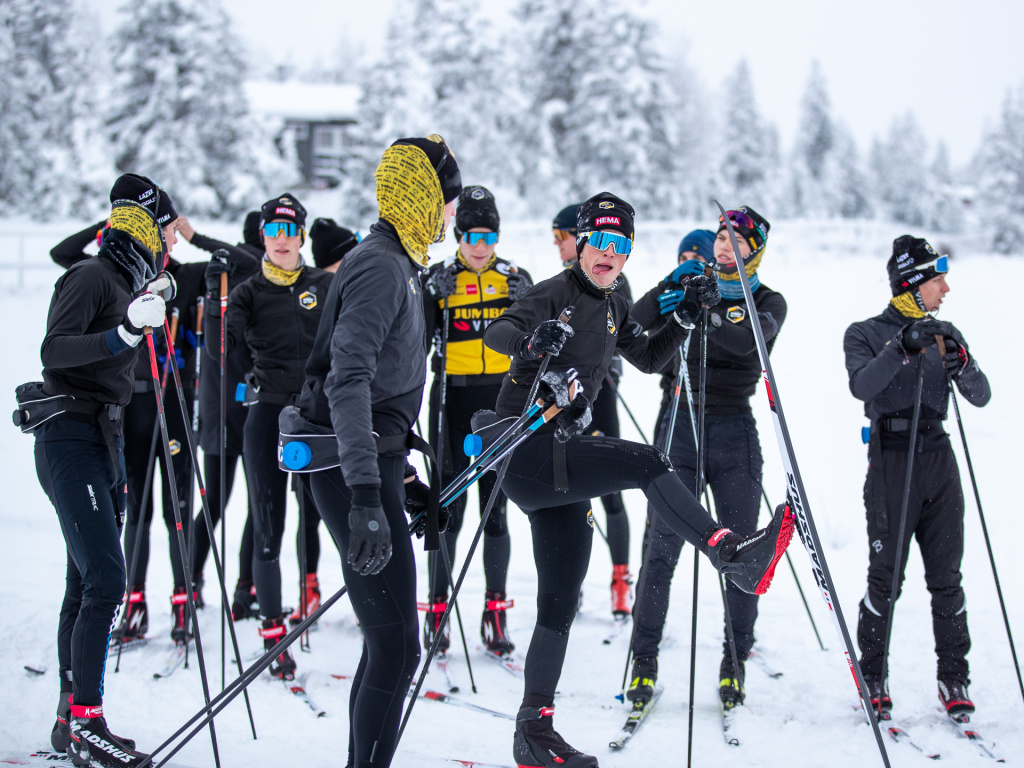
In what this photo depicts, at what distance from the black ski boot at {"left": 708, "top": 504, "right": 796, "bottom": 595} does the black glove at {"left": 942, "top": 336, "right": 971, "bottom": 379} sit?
1.60 meters

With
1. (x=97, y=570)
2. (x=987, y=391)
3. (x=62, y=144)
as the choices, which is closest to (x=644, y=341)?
(x=987, y=391)

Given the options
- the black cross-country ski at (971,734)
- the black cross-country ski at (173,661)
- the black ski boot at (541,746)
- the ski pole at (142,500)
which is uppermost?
the ski pole at (142,500)

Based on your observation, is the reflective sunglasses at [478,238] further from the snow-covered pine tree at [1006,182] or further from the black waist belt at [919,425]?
the snow-covered pine tree at [1006,182]

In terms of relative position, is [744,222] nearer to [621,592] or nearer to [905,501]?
[905,501]

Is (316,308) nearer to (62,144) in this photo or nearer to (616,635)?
(616,635)

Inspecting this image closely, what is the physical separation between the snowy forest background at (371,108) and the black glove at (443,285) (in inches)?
794

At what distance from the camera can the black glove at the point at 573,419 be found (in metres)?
2.80

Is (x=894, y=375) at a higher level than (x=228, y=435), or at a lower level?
higher

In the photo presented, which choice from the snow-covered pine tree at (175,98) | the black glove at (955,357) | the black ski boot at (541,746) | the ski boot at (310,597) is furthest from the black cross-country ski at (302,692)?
the snow-covered pine tree at (175,98)

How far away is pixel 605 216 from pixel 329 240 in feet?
7.98

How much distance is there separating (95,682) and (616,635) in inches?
114

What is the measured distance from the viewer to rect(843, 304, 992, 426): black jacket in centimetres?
359

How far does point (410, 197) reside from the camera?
2.56 m

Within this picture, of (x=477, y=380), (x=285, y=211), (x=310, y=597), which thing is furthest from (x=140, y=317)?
(x=310, y=597)
